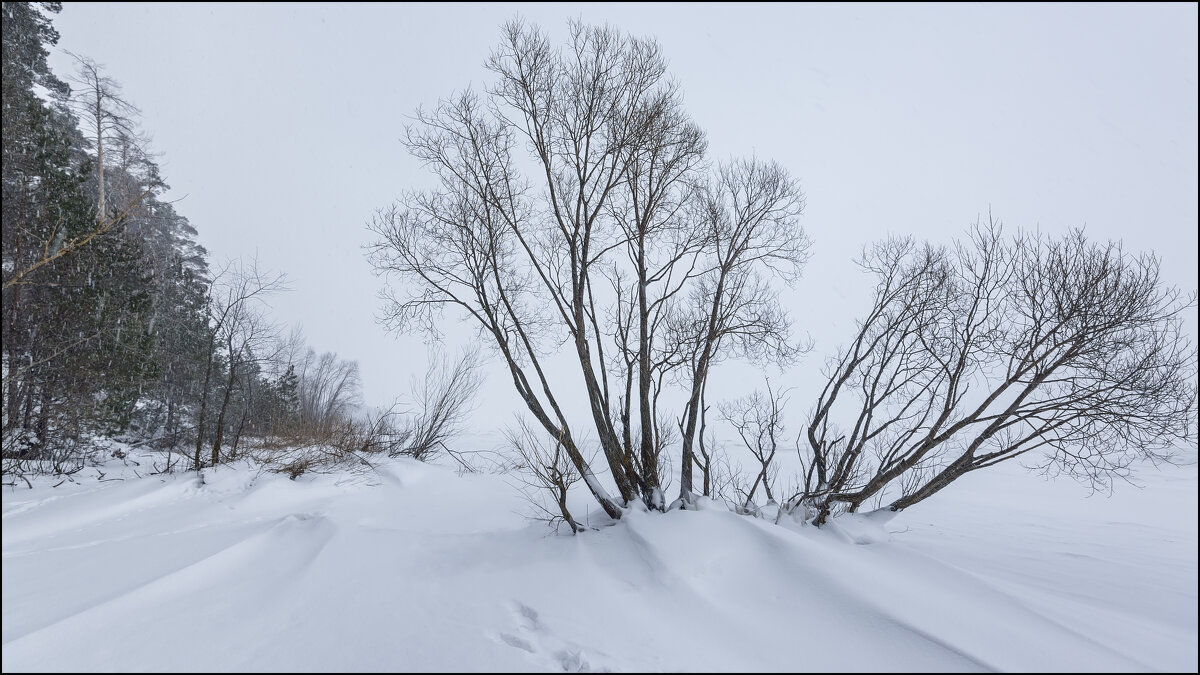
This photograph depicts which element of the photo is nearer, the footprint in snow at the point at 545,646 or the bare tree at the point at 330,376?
the footprint in snow at the point at 545,646

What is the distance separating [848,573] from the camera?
3844mm

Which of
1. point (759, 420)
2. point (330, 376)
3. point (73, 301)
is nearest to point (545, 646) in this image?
point (759, 420)

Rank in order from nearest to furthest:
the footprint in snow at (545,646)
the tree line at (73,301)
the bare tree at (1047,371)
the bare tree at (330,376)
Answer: the footprint in snow at (545,646) < the bare tree at (1047,371) < the tree line at (73,301) < the bare tree at (330,376)

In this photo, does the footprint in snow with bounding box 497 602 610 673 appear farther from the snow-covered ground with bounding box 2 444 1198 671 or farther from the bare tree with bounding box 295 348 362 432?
the bare tree with bounding box 295 348 362 432

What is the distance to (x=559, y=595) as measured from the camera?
3979 mm

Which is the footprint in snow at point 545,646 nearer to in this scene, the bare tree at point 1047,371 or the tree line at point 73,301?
the bare tree at point 1047,371

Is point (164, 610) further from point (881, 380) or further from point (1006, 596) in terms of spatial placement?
point (881, 380)

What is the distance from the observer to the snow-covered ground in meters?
2.96

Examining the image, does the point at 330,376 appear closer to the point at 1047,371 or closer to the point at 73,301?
the point at 73,301

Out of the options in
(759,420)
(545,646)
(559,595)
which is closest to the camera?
(545,646)

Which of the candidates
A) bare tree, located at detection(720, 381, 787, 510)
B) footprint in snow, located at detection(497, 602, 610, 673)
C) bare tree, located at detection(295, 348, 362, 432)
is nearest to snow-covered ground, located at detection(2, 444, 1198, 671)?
footprint in snow, located at detection(497, 602, 610, 673)

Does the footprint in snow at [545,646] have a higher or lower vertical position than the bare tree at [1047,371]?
lower

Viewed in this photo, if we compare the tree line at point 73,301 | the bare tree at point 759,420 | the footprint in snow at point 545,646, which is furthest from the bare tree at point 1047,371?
the tree line at point 73,301

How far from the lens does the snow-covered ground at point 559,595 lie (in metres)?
2.96
